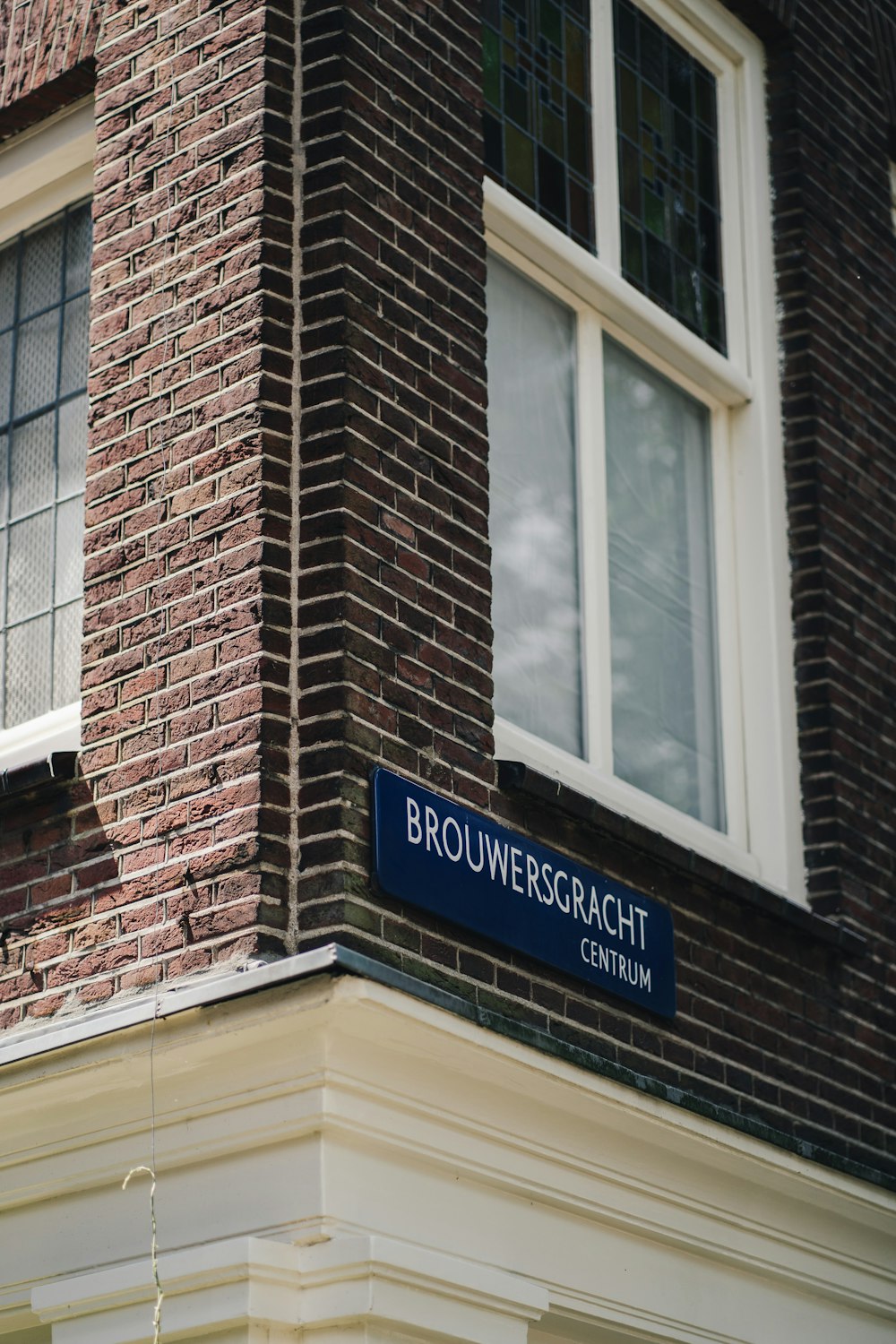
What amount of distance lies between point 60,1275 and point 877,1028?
323 cm

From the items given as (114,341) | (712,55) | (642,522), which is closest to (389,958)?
(114,341)

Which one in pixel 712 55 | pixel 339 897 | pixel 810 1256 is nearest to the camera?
pixel 339 897

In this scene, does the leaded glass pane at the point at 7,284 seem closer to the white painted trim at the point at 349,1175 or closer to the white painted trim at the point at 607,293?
the white painted trim at the point at 607,293

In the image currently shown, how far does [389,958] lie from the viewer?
5.22 metres

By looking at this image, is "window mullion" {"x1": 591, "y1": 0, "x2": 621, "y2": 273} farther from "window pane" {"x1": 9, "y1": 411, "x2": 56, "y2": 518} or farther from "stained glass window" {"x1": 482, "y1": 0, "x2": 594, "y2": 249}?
"window pane" {"x1": 9, "y1": 411, "x2": 56, "y2": 518}

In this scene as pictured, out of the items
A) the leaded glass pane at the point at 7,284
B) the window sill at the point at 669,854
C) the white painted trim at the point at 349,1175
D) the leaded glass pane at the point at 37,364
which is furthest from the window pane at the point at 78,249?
the white painted trim at the point at 349,1175

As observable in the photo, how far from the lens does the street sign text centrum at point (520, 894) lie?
5.35 metres

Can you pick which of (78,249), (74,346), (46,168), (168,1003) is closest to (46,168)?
(46,168)

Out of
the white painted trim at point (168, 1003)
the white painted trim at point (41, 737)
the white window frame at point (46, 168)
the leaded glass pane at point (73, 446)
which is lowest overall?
the white painted trim at point (168, 1003)

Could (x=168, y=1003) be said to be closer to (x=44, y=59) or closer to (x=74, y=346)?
(x=74, y=346)

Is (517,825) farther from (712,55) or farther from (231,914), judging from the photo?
(712,55)

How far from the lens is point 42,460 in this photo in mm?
6668

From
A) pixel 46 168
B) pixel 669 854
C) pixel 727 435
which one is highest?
pixel 46 168

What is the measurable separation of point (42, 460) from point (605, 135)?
243 centimetres
